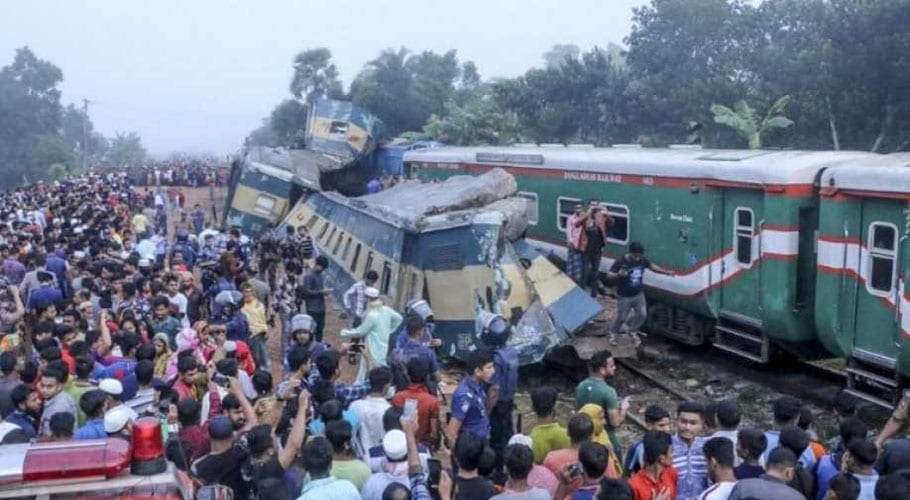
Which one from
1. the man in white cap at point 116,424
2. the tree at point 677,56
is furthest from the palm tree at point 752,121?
the man in white cap at point 116,424

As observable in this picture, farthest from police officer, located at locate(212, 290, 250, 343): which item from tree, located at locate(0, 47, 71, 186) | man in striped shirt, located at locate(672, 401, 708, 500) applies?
tree, located at locate(0, 47, 71, 186)

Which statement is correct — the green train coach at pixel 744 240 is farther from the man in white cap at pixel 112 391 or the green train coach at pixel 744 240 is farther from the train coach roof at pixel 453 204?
the man in white cap at pixel 112 391

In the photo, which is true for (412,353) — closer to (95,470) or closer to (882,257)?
(95,470)

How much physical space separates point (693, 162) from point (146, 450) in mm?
9536

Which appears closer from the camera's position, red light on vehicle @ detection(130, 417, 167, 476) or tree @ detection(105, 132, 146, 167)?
red light on vehicle @ detection(130, 417, 167, 476)

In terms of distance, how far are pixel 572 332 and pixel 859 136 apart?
17.1 metres

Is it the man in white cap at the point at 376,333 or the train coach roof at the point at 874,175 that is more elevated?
the train coach roof at the point at 874,175

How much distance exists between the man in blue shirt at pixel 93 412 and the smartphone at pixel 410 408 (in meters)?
1.85

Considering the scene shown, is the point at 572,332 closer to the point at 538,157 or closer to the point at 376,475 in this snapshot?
the point at 538,157

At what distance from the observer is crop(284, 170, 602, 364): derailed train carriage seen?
1102cm

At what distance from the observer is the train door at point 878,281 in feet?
30.0

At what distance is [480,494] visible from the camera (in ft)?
15.8

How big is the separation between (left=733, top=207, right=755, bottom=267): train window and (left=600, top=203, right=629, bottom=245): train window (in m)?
2.29

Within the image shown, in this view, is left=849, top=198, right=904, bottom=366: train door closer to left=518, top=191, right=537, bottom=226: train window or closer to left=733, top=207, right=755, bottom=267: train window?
left=733, top=207, right=755, bottom=267: train window
